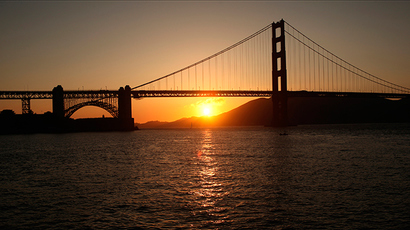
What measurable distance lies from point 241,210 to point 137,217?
13.1 feet

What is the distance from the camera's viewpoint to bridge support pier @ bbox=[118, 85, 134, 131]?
107062 millimetres

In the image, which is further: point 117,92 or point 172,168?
point 117,92

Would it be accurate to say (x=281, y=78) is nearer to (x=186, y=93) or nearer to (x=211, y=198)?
(x=186, y=93)

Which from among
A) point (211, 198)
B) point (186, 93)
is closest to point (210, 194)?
point (211, 198)

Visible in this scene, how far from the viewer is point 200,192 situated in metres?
16.7

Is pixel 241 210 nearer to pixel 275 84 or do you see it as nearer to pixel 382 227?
pixel 382 227

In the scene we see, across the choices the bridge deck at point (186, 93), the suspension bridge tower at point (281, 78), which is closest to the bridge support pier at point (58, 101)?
the bridge deck at point (186, 93)

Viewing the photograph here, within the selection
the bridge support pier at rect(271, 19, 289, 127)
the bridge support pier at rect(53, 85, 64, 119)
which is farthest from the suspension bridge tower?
the bridge support pier at rect(53, 85, 64, 119)

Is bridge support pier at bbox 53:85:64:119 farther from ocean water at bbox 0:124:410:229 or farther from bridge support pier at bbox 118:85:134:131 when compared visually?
ocean water at bbox 0:124:410:229

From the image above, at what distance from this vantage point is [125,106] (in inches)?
4259

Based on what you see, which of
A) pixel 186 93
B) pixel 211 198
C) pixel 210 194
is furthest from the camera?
pixel 186 93

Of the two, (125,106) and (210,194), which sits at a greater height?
(125,106)

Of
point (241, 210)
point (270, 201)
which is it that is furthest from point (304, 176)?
point (241, 210)

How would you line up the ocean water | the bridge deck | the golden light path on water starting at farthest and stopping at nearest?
the bridge deck → the golden light path on water → the ocean water
